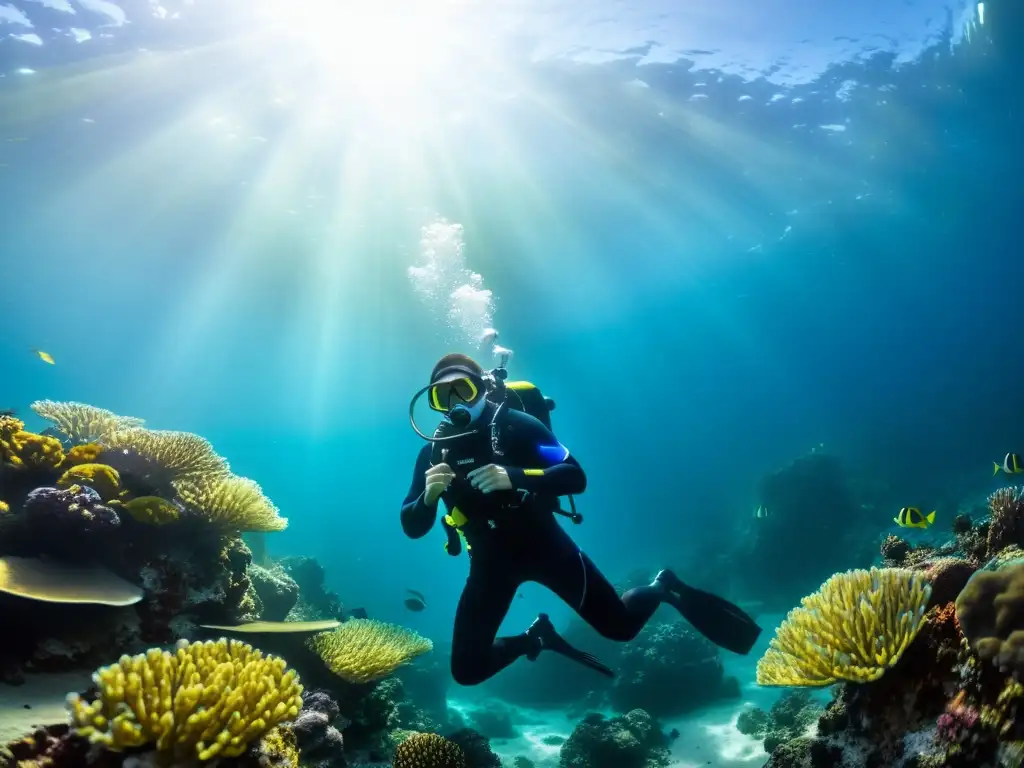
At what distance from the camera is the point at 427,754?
470cm

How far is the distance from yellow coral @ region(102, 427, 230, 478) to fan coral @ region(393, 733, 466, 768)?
145 inches

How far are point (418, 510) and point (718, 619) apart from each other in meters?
3.57

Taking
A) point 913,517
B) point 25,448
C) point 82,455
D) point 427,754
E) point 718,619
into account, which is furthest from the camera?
point 913,517

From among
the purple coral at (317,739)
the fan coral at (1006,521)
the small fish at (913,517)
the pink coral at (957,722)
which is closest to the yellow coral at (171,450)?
the purple coral at (317,739)

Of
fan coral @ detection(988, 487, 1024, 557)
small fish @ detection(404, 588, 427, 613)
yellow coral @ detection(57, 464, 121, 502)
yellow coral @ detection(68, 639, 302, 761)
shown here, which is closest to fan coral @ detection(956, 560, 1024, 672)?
fan coral @ detection(988, 487, 1024, 557)

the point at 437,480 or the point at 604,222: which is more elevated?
the point at 604,222

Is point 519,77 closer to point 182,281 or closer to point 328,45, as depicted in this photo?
point 328,45

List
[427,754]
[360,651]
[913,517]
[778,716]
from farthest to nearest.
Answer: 1. [778,716]
2. [913,517]
3. [360,651]
4. [427,754]

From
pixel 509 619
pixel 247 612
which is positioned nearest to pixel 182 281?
pixel 247 612

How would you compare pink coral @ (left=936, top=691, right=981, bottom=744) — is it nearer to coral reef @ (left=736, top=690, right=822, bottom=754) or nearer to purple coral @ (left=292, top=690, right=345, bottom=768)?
purple coral @ (left=292, top=690, right=345, bottom=768)

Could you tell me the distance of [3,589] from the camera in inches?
152

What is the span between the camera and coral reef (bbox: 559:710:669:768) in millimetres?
8273

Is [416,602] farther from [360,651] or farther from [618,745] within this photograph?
[360,651]

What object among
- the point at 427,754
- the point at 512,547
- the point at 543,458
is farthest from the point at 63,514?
the point at 543,458
